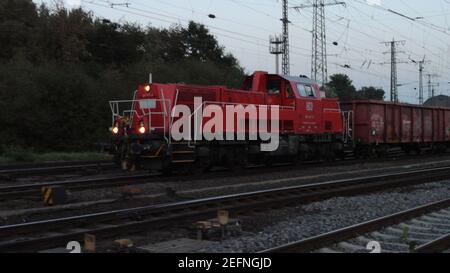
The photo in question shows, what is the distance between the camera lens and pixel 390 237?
8.03 meters

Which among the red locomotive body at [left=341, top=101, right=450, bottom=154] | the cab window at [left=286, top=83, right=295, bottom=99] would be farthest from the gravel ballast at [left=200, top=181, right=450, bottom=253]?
the red locomotive body at [left=341, top=101, right=450, bottom=154]

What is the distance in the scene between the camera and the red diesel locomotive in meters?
15.6

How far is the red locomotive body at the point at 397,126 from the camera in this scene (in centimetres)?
2548

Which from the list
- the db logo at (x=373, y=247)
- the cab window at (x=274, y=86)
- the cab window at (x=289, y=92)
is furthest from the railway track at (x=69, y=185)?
the db logo at (x=373, y=247)

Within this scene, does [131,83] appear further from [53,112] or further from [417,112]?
[417,112]

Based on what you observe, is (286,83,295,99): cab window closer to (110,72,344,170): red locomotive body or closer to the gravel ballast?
(110,72,344,170): red locomotive body

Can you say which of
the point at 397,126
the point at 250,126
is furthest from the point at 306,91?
the point at 397,126

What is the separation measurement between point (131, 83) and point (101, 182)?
22422 mm

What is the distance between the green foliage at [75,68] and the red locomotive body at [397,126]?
44.0 ft

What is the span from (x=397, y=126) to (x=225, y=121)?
14.2 meters

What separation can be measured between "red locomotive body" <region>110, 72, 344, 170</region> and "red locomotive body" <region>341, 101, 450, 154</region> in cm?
271

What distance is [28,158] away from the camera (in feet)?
78.2

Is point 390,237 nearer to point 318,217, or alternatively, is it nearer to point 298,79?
point 318,217
